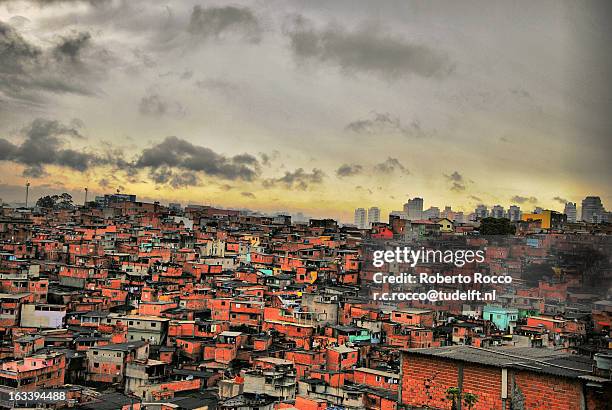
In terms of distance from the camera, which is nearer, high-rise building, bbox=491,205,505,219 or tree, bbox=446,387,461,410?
tree, bbox=446,387,461,410

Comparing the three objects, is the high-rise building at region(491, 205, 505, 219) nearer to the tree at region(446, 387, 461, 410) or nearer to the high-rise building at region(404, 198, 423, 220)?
the high-rise building at region(404, 198, 423, 220)

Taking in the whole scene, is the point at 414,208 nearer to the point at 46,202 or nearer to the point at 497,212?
the point at 497,212

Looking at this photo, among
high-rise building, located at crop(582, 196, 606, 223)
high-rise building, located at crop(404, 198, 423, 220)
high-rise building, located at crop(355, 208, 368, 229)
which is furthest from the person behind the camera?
high-rise building, located at crop(355, 208, 368, 229)

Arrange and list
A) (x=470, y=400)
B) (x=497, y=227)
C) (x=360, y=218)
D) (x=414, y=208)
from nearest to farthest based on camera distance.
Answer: (x=470, y=400) → (x=497, y=227) → (x=414, y=208) → (x=360, y=218)

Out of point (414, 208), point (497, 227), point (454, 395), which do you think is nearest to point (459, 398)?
point (454, 395)

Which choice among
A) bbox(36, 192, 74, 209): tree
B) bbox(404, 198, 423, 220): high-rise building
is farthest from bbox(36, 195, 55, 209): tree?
bbox(404, 198, 423, 220): high-rise building
